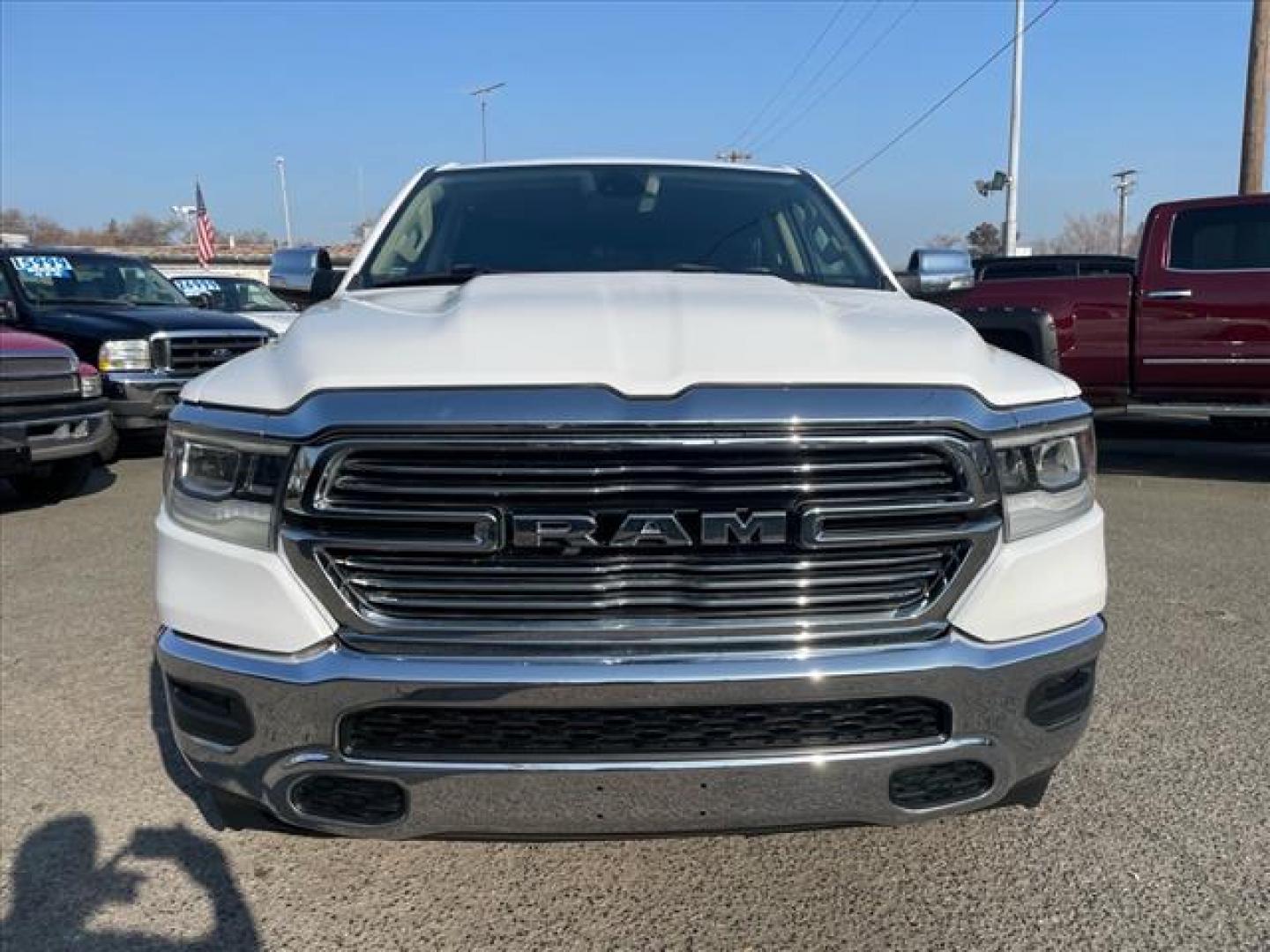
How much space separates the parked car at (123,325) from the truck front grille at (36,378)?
1.45 meters

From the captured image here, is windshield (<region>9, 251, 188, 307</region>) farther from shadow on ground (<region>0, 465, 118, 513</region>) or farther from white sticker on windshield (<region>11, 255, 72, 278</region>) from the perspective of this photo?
shadow on ground (<region>0, 465, 118, 513</region>)

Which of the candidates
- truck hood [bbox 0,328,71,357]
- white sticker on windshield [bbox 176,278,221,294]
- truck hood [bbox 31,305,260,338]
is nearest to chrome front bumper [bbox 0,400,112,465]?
truck hood [bbox 0,328,71,357]

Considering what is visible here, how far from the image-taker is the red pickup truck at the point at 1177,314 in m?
7.75

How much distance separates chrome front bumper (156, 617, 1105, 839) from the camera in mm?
A: 1959

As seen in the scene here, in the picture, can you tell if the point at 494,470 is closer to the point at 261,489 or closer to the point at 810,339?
the point at 261,489

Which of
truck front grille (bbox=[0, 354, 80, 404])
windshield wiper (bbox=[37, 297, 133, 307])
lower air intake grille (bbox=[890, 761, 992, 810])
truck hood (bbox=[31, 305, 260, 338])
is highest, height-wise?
windshield wiper (bbox=[37, 297, 133, 307])

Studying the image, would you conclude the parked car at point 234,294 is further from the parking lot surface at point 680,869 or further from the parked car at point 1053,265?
the parking lot surface at point 680,869

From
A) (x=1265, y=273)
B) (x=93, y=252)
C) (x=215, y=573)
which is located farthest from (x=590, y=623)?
(x=93, y=252)

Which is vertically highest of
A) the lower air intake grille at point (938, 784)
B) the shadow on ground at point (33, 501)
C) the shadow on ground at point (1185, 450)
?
the lower air intake grille at point (938, 784)

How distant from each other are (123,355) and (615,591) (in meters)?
8.13

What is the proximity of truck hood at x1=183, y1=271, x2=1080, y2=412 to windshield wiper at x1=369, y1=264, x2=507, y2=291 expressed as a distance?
723 millimetres

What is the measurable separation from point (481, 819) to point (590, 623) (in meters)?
0.44

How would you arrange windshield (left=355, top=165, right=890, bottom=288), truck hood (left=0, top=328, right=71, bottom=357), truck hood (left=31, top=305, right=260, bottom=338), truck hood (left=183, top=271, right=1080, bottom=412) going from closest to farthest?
truck hood (left=183, top=271, right=1080, bottom=412) → windshield (left=355, top=165, right=890, bottom=288) → truck hood (left=0, top=328, right=71, bottom=357) → truck hood (left=31, top=305, right=260, bottom=338)

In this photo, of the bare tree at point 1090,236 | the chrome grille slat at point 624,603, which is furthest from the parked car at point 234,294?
the bare tree at point 1090,236
